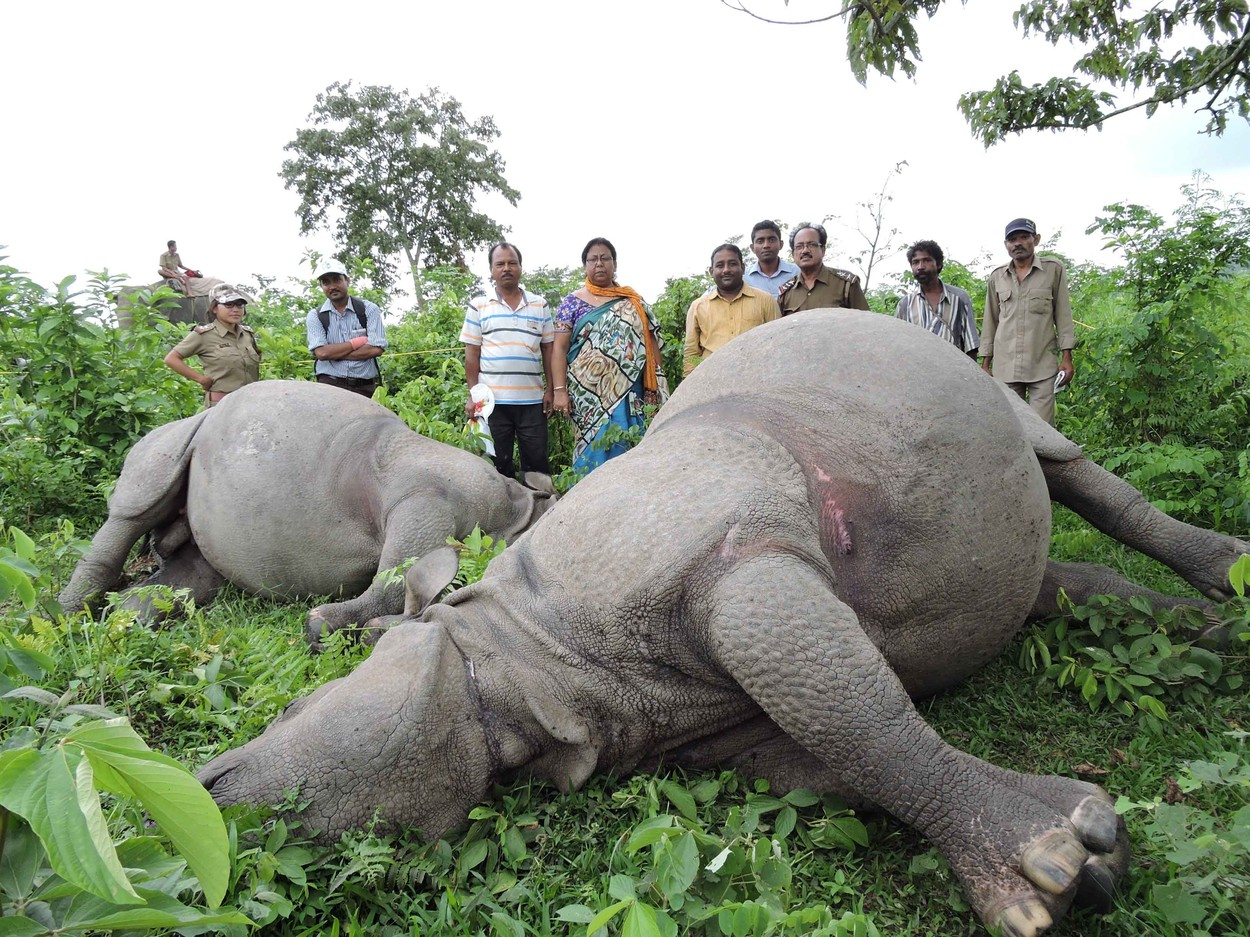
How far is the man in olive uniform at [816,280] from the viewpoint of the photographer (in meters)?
5.46

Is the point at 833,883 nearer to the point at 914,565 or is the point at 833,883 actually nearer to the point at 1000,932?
the point at 1000,932

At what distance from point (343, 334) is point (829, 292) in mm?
3293

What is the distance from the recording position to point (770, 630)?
7.41 ft

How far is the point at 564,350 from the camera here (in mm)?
5754

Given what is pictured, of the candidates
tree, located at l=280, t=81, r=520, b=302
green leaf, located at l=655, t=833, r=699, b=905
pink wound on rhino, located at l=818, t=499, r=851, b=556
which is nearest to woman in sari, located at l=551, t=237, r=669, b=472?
pink wound on rhino, located at l=818, t=499, r=851, b=556

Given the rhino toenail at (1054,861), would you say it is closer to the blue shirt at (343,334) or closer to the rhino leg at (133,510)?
the rhino leg at (133,510)

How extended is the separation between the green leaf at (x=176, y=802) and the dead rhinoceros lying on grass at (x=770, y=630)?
3.72 ft

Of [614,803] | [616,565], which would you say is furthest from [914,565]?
[614,803]

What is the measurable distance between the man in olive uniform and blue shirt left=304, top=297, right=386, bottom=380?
2840 mm

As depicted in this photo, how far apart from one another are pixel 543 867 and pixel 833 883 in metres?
0.77

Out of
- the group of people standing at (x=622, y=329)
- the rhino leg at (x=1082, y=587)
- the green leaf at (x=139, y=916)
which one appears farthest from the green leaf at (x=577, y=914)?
the group of people standing at (x=622, y=329)

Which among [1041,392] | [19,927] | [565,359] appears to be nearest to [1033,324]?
[1041,392]

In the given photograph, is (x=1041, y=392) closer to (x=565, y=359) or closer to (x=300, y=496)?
(x=565, y=359)

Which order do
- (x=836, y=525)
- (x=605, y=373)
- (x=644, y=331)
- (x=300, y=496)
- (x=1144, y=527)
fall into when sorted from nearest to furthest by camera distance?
(x=836, y=525)
(x=1144, y=527)
(x=300, y=496)
(x=605, y=373)
(x=644, y=331)
